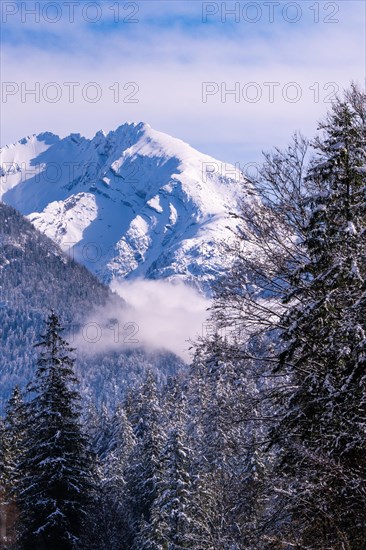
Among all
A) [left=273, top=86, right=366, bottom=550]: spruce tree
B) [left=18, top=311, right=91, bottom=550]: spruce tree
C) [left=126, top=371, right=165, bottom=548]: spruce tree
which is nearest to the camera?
[left=273, top=86, right=366, bottom=550]: spruce tree

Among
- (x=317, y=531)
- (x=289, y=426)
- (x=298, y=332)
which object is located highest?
(x=298, y=332)

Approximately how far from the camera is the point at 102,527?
3216 centimetres

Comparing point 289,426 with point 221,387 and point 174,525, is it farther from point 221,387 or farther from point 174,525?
point 174,525

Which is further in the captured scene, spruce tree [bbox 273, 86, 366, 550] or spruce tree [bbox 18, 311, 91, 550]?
spruce tree [bbox 18, 311, 91, 550]

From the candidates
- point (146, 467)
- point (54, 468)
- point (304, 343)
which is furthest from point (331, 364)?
point (146, 467)

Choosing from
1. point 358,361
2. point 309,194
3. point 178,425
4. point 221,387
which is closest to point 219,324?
point 309,194

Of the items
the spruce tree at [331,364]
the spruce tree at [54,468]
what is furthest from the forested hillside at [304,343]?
the spruce tree at [54,468]

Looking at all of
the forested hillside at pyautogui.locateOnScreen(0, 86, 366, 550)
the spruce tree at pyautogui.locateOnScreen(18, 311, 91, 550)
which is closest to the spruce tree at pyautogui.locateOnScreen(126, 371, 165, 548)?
the spruce tree at pyautogui.locateOnScreen(18, 311, 91, 550)

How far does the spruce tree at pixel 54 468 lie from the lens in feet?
77.5

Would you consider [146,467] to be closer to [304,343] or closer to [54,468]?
[54,468]

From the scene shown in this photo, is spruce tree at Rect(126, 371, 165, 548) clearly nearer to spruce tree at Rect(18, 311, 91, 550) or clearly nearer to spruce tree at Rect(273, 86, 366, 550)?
spruce tree at Rect(18, 311, 91, 550)

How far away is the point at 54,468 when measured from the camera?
78.8ft

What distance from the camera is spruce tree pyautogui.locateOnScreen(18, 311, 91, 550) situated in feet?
77.5

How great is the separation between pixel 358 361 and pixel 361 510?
1951 mm
